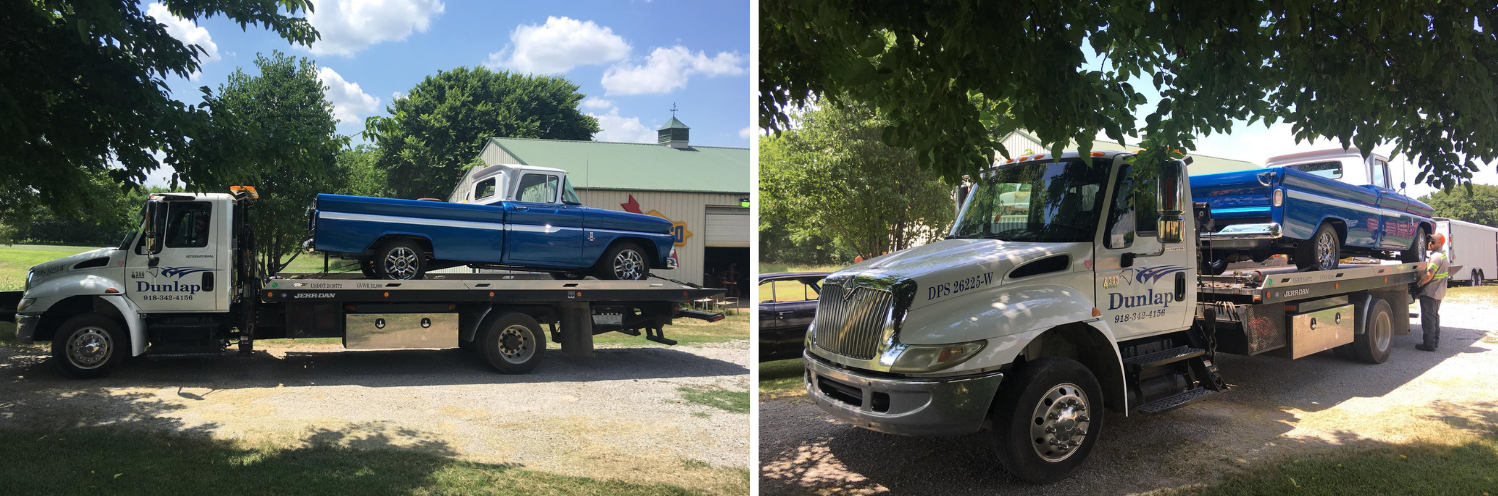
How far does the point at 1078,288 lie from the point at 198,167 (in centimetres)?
458

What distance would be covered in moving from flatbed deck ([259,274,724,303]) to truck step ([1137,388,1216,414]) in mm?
4112

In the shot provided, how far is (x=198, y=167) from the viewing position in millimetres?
4367

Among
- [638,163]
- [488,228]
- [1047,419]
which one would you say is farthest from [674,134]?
[1047,419]

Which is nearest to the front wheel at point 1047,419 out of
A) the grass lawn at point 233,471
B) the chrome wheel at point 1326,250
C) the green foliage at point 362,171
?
the chrome wheel at point 1326,250

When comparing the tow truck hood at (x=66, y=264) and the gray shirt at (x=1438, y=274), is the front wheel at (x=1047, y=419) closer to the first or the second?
the gray shirt at (x=1438, y=274)

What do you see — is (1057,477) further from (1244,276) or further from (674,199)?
(674,199)

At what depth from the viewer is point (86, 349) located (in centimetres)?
488

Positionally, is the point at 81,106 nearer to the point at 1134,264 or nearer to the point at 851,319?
the point at 851,319

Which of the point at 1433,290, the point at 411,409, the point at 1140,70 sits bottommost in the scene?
the point at 411,409

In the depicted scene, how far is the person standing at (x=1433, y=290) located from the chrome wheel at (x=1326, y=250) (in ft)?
1.63

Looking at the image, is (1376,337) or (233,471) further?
(1376,337)

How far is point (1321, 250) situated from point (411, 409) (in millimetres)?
5353

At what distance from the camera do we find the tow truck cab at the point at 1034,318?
289cm

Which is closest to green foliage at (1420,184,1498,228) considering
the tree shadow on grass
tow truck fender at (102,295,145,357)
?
the tree shadow on grass
